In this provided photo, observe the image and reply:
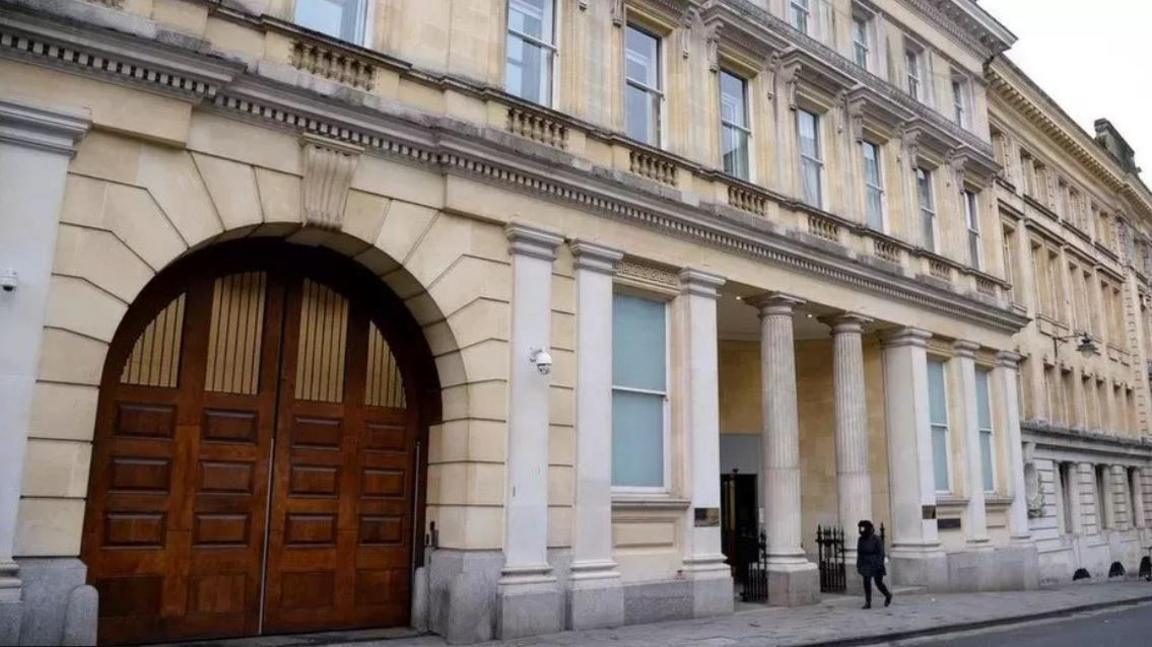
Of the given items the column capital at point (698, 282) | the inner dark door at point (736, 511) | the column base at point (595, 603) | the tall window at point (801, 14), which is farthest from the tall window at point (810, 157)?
the column base at point (595, 603)

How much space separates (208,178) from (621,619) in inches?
312

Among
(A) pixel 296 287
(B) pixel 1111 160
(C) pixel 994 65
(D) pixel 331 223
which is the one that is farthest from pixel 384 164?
(B) pixel 1111 160

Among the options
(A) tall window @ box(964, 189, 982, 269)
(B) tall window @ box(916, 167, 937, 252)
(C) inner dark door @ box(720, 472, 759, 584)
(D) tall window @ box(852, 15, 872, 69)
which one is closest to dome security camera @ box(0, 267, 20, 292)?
(C) inner dark door @ box(720, 472, 759, 584)

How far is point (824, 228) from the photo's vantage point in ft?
57.0

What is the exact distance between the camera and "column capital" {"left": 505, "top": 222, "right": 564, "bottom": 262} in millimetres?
12008

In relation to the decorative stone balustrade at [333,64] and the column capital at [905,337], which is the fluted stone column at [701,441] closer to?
the decorative stone balustrade at [333,64]

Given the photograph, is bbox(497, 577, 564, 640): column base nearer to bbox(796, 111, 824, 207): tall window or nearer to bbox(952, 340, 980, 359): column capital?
bbox(796, 111, 824, 207): tall window

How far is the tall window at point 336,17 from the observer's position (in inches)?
438

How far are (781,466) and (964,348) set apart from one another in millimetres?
8306

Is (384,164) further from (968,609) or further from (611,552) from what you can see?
(968,609)

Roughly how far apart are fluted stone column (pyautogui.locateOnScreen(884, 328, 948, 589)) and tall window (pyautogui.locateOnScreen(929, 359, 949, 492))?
33.0 inches

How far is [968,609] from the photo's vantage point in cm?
1557

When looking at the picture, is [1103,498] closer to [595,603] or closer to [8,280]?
[595,603]

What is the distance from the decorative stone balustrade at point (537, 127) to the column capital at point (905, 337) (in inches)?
397
